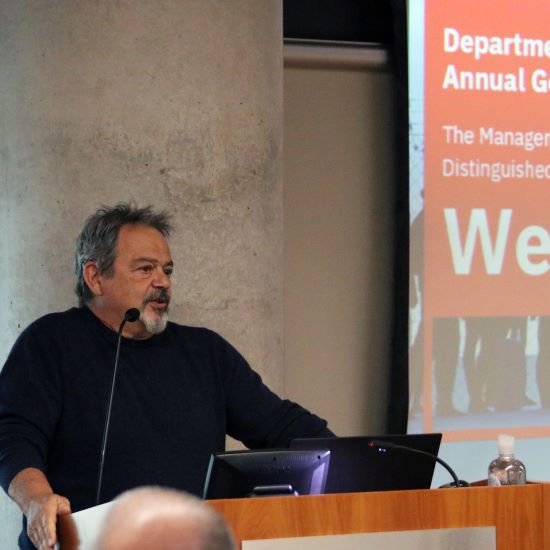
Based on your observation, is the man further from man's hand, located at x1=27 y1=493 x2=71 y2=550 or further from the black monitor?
the black monitor

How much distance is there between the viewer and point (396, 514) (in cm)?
227

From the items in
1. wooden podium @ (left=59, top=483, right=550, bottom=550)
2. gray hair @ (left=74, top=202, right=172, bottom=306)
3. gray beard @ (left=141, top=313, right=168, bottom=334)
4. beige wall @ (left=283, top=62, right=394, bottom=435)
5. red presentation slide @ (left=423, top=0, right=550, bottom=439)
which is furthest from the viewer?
beige wall @ (left=283, top=62, right=394, bottom=435)

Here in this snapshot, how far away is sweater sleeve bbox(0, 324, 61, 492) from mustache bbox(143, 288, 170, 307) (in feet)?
1.00

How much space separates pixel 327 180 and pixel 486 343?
1.05 metres

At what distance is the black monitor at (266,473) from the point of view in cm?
245

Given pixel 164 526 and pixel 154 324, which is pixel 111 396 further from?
pixel 164 526

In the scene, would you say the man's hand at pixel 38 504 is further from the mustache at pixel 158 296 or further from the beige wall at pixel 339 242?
the beige wall at pixel 339 242

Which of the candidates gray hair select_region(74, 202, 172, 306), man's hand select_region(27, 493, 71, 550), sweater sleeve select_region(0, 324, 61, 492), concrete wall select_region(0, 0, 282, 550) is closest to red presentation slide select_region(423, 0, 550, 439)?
concrete wall select_region(0, 0, 282, 550)

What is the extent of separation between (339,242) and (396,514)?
3.04 m

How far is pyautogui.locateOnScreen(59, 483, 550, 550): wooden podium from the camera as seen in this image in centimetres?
218

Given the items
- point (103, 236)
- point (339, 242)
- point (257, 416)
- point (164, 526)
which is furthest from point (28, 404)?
point (339, 242)

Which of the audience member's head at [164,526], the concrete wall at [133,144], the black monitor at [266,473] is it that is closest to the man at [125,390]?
Answer: the concrete wall at [133,144]

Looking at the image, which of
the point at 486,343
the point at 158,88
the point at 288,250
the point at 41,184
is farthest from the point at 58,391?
the point at 486,343

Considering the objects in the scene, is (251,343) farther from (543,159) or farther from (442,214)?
(543,159)
